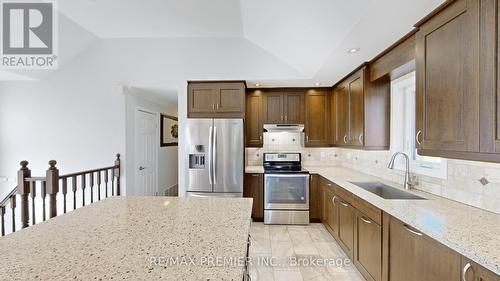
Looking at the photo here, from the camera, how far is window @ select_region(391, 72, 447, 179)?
2529 mm

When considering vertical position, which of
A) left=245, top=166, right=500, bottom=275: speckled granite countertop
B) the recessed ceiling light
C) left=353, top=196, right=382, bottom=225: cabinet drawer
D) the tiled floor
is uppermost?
the recessed ceiling light

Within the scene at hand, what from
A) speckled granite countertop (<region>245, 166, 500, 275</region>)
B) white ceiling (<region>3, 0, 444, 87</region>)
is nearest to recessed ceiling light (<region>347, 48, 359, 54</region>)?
white ceiling (<region>3, 0, 444, 87</region>)

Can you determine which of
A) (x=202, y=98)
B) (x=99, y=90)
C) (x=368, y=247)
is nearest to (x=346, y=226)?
(x=368, y=247)

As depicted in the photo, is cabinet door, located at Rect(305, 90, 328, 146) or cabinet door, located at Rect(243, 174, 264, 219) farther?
cabinet door, located at Rect(305, 90, 328, 146)

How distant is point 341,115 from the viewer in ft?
11.6

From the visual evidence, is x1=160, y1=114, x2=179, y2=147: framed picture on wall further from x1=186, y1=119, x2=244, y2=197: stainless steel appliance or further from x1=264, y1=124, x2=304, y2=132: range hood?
x1=264, y1=124, x2=304, y2=132: range hood

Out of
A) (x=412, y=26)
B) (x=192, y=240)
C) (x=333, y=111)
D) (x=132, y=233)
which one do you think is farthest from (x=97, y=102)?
(x=412, y=26)

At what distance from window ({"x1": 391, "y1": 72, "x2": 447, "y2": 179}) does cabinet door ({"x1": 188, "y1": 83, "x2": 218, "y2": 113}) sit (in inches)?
95.3

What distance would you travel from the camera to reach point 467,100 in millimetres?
1334

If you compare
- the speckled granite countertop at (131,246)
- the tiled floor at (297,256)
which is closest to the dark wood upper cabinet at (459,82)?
the speckled granite countertop at (131,246)

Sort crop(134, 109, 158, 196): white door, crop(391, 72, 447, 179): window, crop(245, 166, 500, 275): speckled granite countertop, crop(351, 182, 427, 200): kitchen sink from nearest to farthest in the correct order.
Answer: crop(245, 166, 500, 275): speckled granite countertop, crop(351, 182, 427, 200): kitchen sink, crop(391, 72, 447, 179): window, crop(134, 109, 158, 196): white door

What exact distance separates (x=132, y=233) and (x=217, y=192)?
2.38 m

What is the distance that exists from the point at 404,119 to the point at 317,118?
1425 mm

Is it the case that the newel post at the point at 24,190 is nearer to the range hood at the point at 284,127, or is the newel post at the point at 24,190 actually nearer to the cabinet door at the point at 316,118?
the range hood at the point at 284,127
